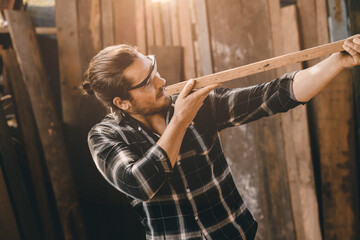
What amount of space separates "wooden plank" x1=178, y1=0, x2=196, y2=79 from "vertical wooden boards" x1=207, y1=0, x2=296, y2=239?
9.0 inches

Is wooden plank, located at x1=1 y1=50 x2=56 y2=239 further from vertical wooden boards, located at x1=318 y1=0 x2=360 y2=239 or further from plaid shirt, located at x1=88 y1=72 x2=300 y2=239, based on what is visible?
vertical wooden boards, located at x1=318 y1=0 x2=360 y2=239

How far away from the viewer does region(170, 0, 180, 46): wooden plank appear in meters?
2.58

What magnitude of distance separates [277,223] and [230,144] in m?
0.76

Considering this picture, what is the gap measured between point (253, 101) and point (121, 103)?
2.18ft

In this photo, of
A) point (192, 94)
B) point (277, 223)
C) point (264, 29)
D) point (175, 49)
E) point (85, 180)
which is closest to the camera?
point (192, 94)

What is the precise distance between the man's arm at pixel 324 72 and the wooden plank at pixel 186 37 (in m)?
1.41

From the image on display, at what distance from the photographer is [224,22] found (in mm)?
2352

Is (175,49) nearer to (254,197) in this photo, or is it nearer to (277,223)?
(254,197)

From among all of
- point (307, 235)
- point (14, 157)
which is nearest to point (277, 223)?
point (307, 235)

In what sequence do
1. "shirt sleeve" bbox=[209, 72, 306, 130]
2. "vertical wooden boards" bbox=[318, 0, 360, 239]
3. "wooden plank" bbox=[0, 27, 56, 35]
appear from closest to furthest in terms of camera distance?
"shirt sleeve" bbox=[209, 72, 306, 130]
"vertical wooden boards" bbox=[318, 0, 360, 239]
"wooden plank" bbox=[0, 27, 56, 35]

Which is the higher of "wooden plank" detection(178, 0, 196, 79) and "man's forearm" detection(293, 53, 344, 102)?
"wooden plank" detection(178, 0, 196, 79)

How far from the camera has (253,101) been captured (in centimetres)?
141

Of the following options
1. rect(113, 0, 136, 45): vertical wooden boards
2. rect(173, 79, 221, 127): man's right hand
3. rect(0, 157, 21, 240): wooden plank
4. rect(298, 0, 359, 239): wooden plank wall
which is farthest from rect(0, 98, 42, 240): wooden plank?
rect(298, 0, 359, 239): wooden plank wall

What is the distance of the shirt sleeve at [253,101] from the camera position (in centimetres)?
131
